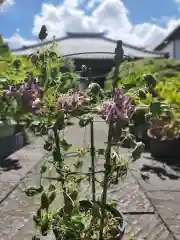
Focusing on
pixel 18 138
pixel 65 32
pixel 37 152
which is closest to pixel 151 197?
pixel 37 152

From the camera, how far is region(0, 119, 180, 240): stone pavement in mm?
1746

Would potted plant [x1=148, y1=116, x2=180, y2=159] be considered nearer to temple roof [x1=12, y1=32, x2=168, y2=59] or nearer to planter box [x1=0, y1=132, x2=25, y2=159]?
planter box [x1=0, y1=132, x2=25, y2=159]

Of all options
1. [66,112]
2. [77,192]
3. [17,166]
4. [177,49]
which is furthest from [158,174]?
[177,49]

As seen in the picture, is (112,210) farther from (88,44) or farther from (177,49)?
(88,44)

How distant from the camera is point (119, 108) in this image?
3.40 ft

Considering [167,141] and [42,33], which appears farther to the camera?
[167,141]

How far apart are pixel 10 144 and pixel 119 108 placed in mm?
3369

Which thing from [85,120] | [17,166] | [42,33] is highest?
[42,33]

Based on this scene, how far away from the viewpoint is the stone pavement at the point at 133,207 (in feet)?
5.73

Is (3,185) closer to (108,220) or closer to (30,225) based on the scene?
(30,225)

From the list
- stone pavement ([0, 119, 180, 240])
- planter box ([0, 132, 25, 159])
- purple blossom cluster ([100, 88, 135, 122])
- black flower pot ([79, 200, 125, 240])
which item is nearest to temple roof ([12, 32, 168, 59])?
planter box ([0, 132, 25, 159])

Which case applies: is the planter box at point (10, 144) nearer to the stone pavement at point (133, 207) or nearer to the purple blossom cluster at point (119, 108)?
the stone pavement at point (133, 207)

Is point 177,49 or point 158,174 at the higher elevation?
point 177,49

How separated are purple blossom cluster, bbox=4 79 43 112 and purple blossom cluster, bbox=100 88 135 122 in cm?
23
